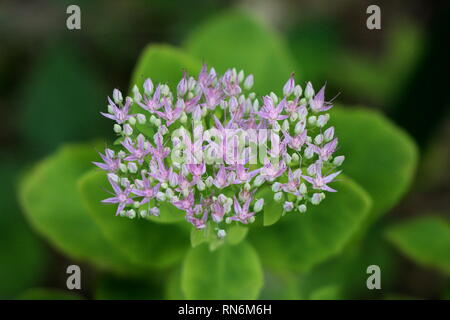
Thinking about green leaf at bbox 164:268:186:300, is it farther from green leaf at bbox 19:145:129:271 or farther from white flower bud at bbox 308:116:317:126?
white flower bud at bbox 308:116:317:126

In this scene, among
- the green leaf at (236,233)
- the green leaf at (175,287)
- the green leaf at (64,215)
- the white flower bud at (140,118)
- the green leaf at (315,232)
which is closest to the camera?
the white flower bud at (140,118)

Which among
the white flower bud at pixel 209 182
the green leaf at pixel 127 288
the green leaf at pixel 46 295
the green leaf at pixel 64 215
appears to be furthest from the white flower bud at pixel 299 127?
the green leaf at pixel 46 295

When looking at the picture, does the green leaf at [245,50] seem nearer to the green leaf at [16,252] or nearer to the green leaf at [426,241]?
the green leaf at [426,241]

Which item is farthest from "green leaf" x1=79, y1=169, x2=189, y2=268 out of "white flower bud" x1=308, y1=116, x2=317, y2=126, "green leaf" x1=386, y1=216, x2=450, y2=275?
"green leaf" x1=386, y1=216, x2=450, y2=275

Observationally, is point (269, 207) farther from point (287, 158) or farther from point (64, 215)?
point (64, 215)

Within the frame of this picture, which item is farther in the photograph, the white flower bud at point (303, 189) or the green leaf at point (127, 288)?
the green leaf at point (127, 288)
